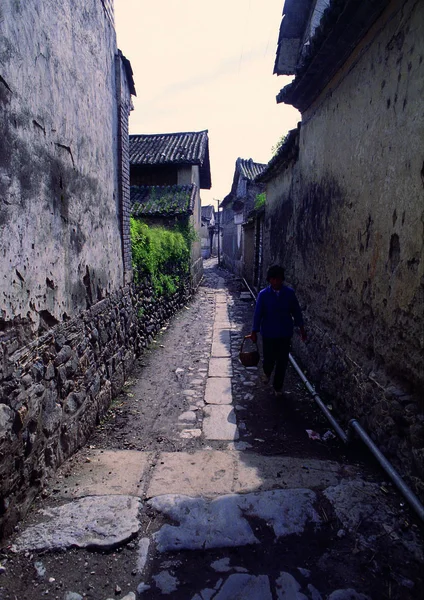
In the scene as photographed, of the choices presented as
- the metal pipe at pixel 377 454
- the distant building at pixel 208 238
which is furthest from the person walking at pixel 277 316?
the distant building at pixel 208 238

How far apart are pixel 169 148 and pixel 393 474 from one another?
557 inches

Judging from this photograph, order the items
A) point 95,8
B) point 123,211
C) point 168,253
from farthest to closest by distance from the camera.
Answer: point 168,253
point 123,211
point 95,8

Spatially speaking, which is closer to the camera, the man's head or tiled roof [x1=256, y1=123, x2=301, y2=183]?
the man's head

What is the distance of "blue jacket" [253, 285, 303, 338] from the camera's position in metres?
4.57

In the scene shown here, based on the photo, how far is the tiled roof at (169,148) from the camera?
13.4 metres

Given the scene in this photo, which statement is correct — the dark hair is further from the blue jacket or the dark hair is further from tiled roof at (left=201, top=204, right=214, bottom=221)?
tiled roof at (left=201, top=204, right=214, bottom=221)

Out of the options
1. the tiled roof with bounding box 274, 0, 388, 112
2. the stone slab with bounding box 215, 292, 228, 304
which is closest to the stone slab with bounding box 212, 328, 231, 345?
the stone slab with bounding box 215, 292, 228, 304

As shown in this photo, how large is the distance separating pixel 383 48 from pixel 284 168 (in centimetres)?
451

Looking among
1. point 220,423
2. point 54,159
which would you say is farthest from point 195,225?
point 54,159

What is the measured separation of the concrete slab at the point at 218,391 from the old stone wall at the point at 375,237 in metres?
1.23

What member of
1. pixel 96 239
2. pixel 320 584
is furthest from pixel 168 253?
pixel 320 584

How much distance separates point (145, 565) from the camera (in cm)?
216

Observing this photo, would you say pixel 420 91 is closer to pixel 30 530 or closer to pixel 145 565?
pixel 145 565

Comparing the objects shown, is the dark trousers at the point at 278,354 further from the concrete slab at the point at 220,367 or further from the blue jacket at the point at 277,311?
the concrete slab at the point at 220,367
